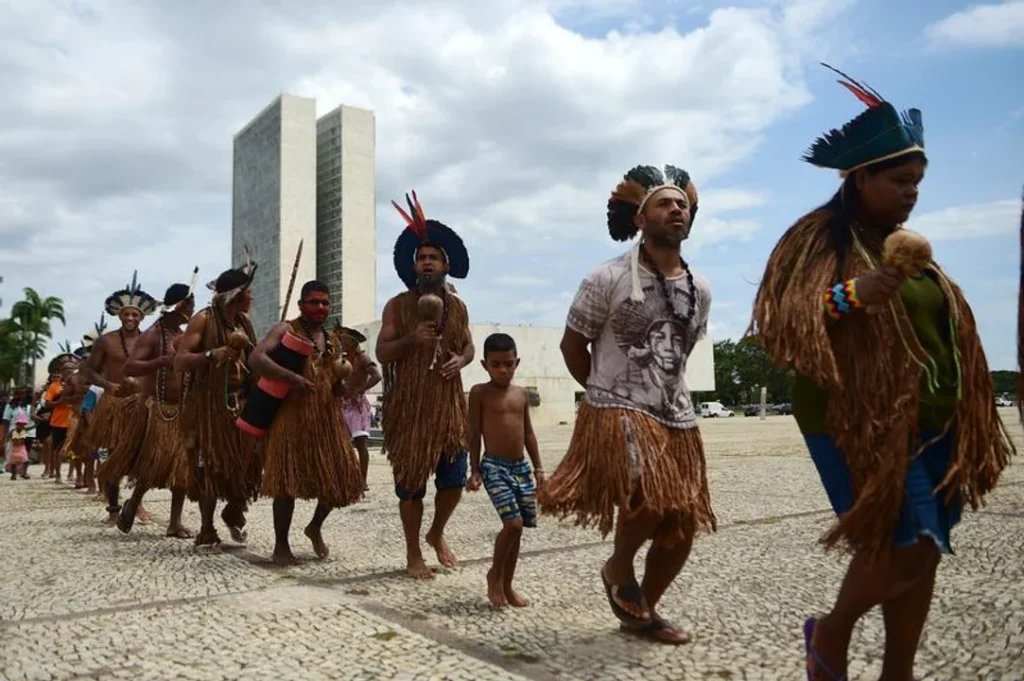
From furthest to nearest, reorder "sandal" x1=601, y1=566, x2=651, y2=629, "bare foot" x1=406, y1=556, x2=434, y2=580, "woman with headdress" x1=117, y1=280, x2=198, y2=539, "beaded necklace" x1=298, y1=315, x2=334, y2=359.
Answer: "woman with headdress" x1=117, y1=280, x2=198, y2=539, "beaded necklace" x1=298, y1=315, x2=334, y2=359, "bare foot" x1=406, y1=556, x2=434, y2=580, "sandal" x1=601, y1=566, x2=651, y2=629

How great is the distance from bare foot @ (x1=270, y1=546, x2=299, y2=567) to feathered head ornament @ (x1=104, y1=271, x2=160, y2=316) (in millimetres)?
3762

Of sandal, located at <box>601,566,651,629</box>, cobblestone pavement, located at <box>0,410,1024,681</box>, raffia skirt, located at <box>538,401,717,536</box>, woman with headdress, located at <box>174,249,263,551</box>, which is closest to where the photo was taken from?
cobblestone pavement, located at <box>0,410,1024,681</box>

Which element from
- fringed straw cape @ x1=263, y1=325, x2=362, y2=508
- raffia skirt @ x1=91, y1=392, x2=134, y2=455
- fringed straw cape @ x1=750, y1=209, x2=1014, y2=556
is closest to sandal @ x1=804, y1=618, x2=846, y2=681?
fringed straw cape @ x1=750, y1=209, x2=1014, y2=556

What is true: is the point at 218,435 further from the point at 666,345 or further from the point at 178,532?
the point at 666,345

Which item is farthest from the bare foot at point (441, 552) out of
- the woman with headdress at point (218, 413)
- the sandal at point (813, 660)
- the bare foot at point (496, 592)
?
the sandal at point (813, 660)

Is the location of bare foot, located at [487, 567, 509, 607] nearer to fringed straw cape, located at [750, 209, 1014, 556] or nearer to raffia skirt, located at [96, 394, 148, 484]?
fringed straw cape, located at [750, 209, 1014, 556]

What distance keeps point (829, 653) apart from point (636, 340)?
1365 mm

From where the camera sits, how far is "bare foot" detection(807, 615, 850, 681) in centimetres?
247

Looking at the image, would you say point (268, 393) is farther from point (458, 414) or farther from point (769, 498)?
point (769, 498)

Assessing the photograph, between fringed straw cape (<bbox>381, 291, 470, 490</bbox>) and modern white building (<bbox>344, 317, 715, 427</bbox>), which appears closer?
fringed straw cape (<bbox>381, 291, 470, 490</bbox>)

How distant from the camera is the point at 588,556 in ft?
17.0

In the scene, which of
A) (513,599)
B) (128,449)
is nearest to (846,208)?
(513,599)

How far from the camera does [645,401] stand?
3400mm

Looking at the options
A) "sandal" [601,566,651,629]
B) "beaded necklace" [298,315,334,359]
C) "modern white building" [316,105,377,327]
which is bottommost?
"sandal" [601,566,651,629]
